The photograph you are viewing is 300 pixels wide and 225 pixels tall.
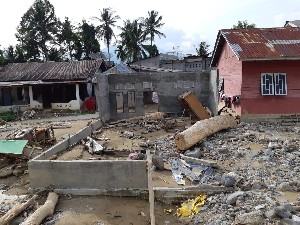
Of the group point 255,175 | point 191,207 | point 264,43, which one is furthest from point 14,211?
point 264,43

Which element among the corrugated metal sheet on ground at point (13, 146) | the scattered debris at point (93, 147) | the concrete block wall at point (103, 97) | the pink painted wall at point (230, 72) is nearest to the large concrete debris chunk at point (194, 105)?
the pink painted wall at point (230, 72)

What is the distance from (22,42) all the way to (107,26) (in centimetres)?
1096

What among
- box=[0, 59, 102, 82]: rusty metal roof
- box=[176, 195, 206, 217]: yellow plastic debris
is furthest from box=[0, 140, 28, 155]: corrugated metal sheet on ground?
box=[0, 59, 102, 82]: rusty metal roof

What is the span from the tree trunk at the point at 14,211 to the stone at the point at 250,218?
18.7 feet

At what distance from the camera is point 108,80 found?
1983 cm

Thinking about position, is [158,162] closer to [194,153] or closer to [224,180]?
[194,153]

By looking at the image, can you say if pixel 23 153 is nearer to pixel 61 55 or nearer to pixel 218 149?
pixel 218 149

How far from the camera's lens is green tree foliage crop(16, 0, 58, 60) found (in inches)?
1647

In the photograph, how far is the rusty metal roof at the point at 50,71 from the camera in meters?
27.2

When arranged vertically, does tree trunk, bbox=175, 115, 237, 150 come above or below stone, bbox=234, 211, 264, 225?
above

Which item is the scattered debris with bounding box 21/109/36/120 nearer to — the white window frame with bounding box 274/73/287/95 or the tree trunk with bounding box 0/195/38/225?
the tree trunk with bounding box 0/195/38/225

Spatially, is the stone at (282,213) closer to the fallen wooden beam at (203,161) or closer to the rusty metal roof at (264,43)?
the fallen wooden beam at (203,161)

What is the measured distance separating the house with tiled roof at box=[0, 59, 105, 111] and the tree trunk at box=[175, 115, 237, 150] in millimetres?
14630

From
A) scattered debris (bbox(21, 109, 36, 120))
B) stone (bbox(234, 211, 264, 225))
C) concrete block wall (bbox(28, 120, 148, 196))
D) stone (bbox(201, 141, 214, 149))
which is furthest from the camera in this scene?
scattered debris (bbox(21, 109, 36, 120))
